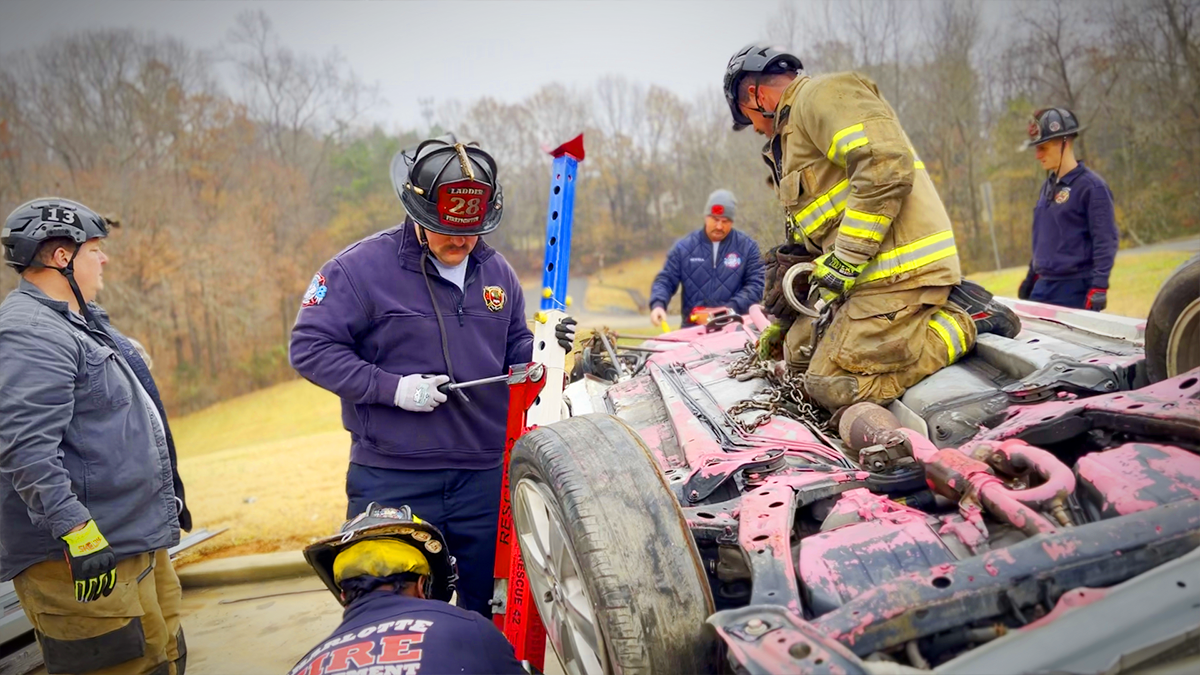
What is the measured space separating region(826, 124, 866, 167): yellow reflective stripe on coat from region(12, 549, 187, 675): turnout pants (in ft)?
10.1

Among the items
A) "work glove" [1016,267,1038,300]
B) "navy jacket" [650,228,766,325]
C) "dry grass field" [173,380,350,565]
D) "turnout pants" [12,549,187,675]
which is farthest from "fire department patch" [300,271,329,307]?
"work glove" [1016,267,1038,300]

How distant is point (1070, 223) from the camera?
17.5ft

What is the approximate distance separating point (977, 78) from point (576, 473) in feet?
72.9

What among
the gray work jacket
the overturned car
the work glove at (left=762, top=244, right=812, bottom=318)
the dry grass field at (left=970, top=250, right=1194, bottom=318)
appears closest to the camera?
the overturned car

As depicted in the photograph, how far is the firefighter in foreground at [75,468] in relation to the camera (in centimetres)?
267

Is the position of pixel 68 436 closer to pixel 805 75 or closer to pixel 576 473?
pixel 576 473

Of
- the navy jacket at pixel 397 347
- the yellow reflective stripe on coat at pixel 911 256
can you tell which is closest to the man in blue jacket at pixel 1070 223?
the yellow reflective stripe on coat at pixel 911 256

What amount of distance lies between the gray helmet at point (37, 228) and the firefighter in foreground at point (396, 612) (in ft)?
5.35

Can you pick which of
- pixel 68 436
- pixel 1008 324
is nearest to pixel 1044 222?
pixel 1008 324

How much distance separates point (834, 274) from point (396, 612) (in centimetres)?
196

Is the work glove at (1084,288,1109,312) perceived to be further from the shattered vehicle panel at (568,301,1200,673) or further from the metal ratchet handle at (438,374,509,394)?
the metal ratchet handle at (438,374,509,394)

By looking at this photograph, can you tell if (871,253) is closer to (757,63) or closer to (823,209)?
(823,209)

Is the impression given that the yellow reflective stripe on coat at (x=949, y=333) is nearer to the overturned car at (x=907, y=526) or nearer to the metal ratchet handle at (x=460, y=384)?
the overturned car at (x=907, y=526)

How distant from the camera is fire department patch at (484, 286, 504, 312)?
10.4 feet
